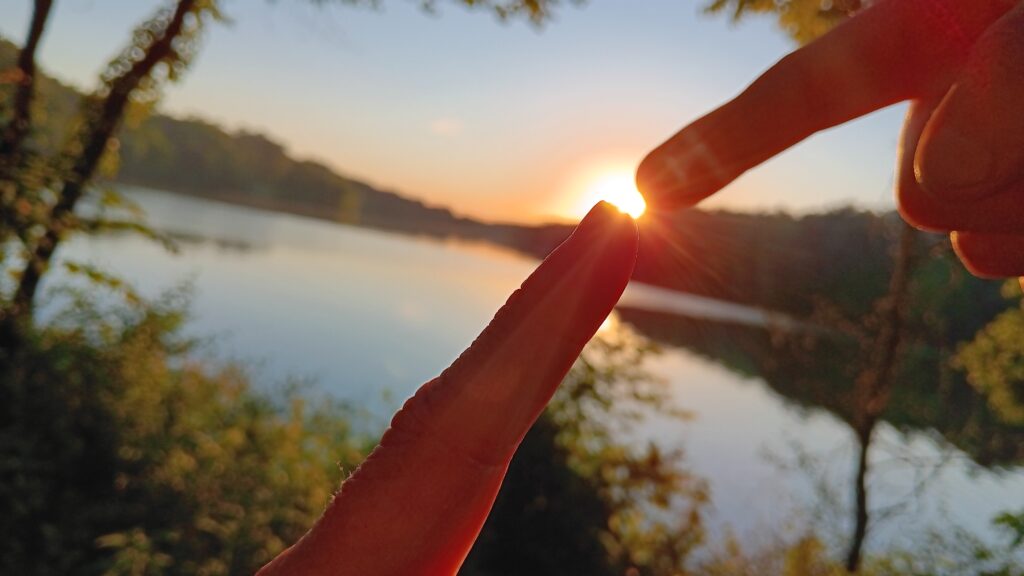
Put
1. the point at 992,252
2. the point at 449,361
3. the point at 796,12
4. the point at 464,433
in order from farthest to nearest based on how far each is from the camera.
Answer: the point at 449,361
the point at 796,12
the point at 992,252
the point at 464,433

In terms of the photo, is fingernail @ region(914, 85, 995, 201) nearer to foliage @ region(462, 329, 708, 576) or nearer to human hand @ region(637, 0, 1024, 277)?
human hand @ region(637, 0, 1024, 277)

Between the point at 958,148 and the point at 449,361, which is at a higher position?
the point at 958,148

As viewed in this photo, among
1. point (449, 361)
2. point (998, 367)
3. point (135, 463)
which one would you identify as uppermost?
point (135, 463)

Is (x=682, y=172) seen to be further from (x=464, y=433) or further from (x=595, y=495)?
(x=595, y=495)

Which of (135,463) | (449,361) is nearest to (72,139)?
(135,463)

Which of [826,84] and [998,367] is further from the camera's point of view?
[998,367]

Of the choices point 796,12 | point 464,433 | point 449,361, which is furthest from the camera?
point 449,361
